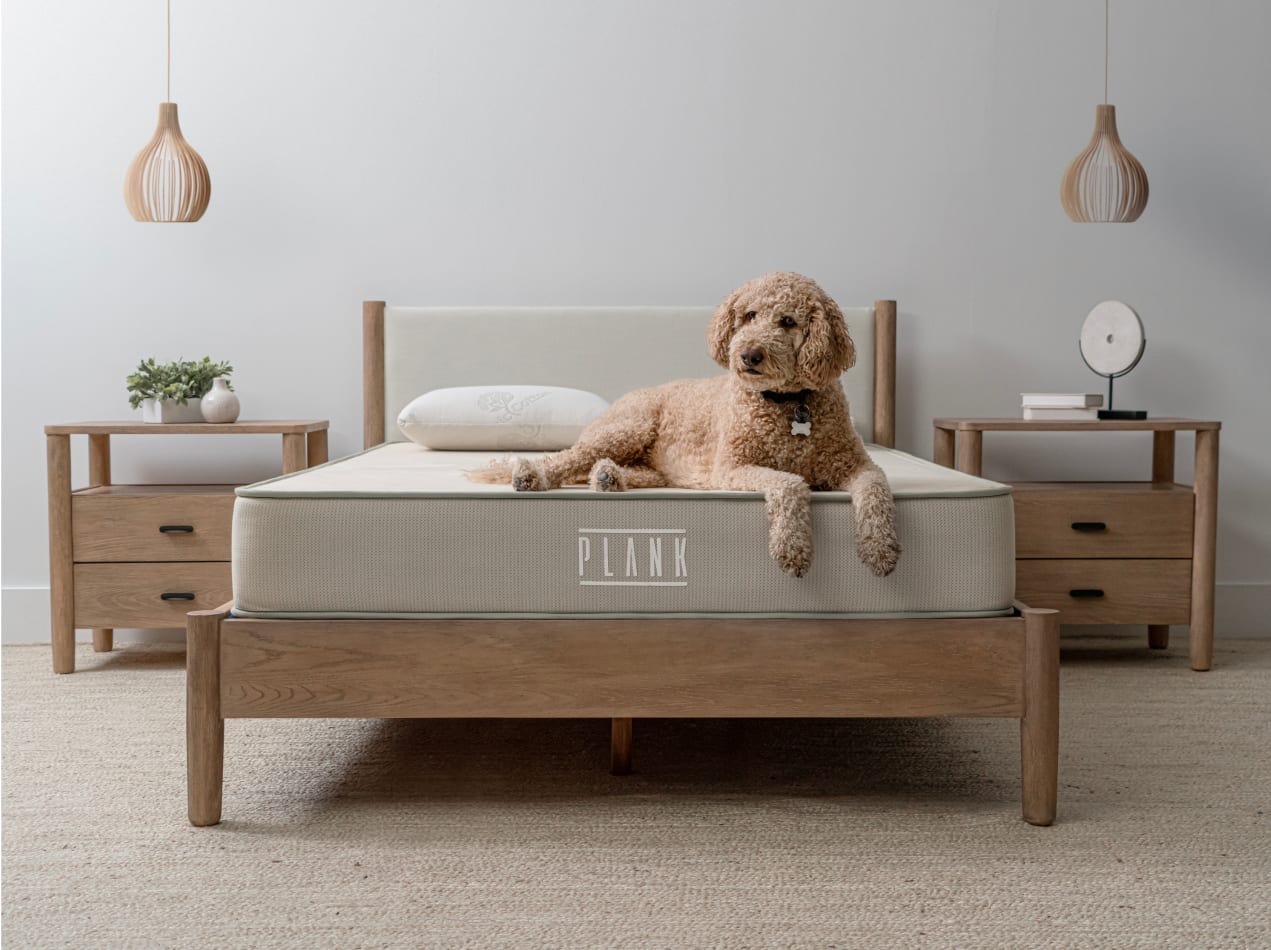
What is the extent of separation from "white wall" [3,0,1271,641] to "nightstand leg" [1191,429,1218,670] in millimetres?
541

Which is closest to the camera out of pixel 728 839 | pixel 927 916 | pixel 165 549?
pixel 927 916

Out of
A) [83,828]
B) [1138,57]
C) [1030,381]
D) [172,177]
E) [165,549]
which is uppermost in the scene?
[1138,57]

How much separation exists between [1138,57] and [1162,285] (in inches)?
28.2

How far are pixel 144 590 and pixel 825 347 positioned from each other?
2.06 metres

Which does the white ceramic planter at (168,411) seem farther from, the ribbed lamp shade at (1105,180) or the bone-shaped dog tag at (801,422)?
the ribbed lamp shade at (1105,180)

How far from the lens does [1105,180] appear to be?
3.38 m

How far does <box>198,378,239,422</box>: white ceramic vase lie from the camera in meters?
3.25

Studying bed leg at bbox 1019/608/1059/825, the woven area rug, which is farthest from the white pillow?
bed leg at bbox 1019/608/1059/825

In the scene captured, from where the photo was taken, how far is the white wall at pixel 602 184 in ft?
11.8

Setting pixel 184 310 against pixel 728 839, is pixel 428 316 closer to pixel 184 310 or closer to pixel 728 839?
pixel 184 310

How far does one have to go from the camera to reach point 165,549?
3107 millimetres

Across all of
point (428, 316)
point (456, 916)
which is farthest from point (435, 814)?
point (428, 316)

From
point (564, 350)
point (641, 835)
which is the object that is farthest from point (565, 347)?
point (641, 835)

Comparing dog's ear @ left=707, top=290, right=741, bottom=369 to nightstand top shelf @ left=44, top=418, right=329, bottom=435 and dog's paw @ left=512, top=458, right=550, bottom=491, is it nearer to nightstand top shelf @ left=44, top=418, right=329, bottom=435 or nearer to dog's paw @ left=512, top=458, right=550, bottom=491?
dog's paw @ left=512, top=458, right=550, bottom=491
